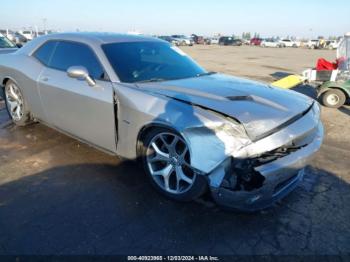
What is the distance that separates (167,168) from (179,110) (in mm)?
648

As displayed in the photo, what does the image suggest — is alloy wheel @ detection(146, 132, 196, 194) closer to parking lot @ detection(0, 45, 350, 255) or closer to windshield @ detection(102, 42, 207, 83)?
parking lot @ detection(0, 45, 350, 255)

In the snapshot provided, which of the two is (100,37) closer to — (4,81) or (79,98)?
(79,98)

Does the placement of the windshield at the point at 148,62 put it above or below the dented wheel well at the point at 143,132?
above

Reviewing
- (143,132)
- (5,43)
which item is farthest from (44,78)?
(5,43)

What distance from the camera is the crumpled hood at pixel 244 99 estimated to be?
8.48 ft

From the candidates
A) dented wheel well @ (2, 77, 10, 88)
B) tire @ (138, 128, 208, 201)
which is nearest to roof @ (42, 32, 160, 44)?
dented wheel well @ (2, 77, 10, 88)

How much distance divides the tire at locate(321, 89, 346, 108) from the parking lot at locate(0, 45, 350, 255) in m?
3.99

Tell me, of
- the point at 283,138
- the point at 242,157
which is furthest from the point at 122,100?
the point at 283,138

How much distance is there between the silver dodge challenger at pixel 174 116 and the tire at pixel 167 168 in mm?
11

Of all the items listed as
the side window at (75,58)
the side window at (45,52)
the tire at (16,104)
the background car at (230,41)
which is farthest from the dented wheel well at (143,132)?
the background car at (230,41)

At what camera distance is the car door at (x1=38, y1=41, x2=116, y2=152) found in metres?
3.37

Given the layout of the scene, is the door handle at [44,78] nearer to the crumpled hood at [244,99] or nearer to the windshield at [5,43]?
the crumpled hood at [244,99]

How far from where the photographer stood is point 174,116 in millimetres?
2729

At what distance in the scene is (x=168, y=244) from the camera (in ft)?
8.05
